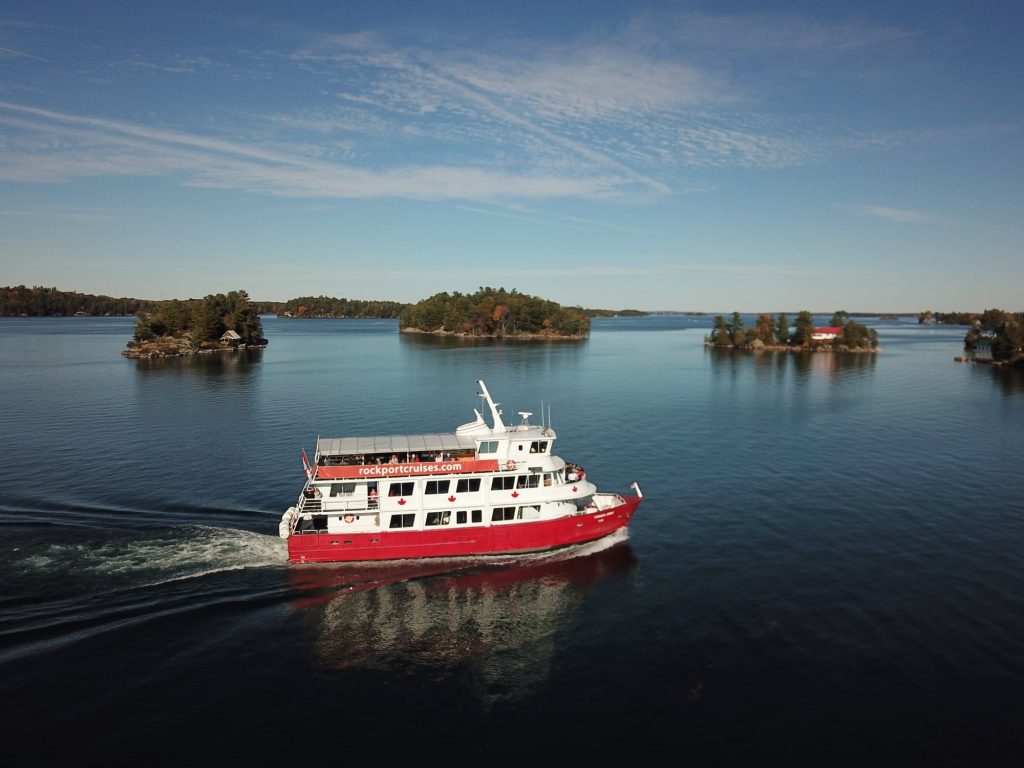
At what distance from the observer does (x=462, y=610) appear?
120ft

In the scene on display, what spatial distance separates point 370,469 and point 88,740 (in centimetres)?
1988

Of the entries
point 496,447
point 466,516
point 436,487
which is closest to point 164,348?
point 436,487

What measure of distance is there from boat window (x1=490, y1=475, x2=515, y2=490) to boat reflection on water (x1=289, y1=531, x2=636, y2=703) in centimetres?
481

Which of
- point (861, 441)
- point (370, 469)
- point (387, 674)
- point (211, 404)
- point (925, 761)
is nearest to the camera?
point (925, 761)

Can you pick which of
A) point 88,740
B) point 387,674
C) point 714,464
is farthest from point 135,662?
point 714,464

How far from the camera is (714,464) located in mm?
67312

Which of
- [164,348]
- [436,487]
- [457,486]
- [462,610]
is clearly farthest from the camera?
[164,348]

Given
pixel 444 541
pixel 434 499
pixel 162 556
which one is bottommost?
pixel 162 556

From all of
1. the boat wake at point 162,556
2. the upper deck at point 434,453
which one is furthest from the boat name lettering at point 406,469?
the boat wake at point 162,556

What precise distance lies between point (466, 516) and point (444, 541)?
7.18ft

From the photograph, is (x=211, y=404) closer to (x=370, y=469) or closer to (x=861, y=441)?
(x=370, y=469)

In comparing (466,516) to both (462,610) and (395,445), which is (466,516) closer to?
(395,445)

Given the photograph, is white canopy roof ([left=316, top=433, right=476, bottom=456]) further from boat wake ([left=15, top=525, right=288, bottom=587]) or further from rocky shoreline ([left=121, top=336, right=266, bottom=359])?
rocky shoreline ([left=121, top=336, right=266, bottom=359])

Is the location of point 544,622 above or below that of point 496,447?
below
